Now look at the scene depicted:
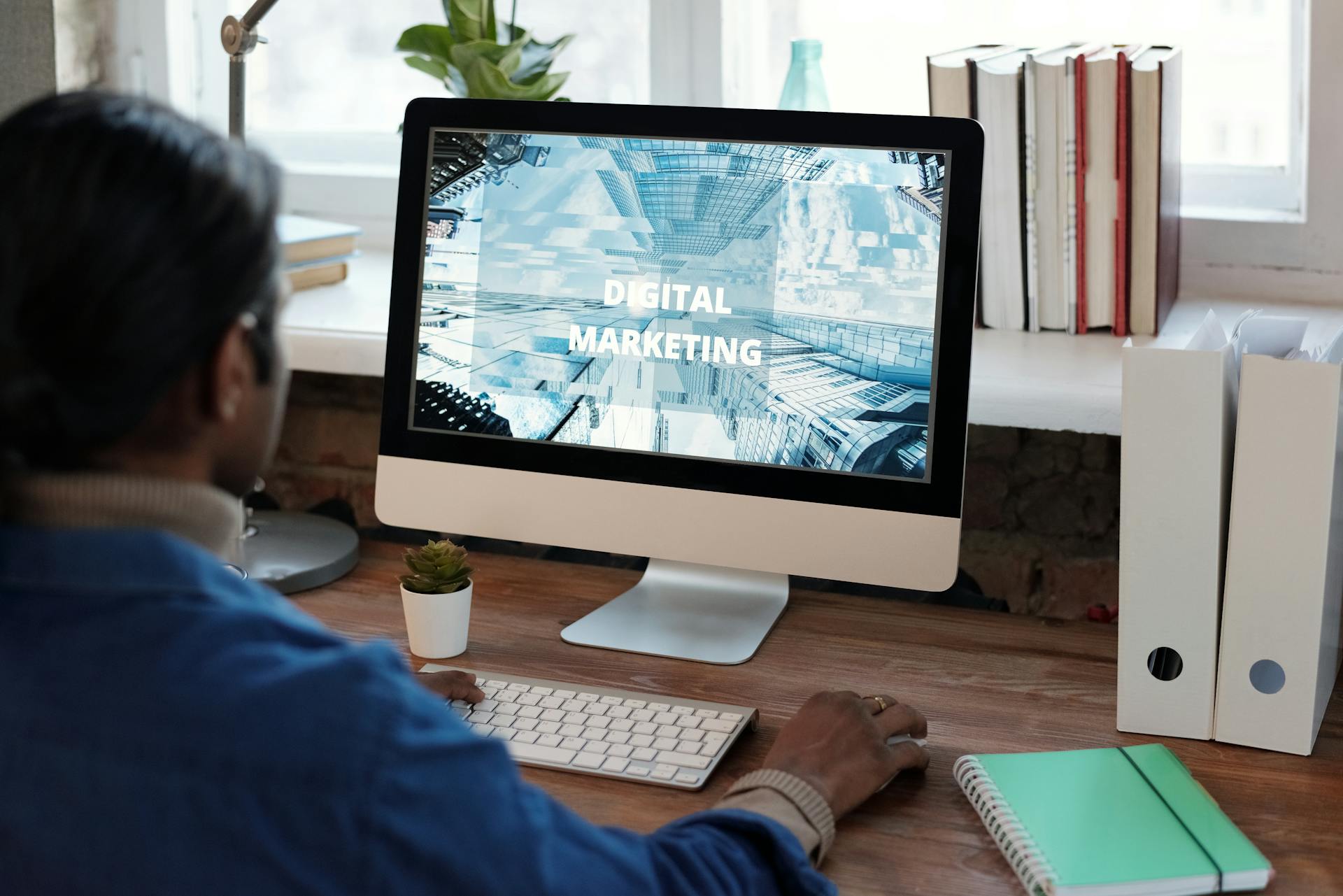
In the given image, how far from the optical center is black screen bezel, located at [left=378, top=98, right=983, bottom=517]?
115 cm

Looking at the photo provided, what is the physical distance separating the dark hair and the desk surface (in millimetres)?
486

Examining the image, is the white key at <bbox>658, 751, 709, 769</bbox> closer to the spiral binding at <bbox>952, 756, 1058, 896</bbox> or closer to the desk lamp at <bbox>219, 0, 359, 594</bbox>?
the spiral binding at <bbox>952, 756, 1058, 896</bbox>

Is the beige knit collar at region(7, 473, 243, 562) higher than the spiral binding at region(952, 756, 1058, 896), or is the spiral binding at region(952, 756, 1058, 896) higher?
the beige knit collar at region(7, 473, 243, 562)

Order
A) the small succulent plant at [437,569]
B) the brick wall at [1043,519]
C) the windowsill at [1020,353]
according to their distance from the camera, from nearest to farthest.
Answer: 1. the small succulent plant at [437,569]
2. the windowsill at [1020,353]
3. the brick wall at [1043,519]

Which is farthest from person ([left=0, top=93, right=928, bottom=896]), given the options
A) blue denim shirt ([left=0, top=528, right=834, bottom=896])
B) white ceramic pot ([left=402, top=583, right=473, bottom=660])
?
white ceramic pot ([left=402, top=583, right=473, bottom=660])

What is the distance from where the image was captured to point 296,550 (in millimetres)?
1463

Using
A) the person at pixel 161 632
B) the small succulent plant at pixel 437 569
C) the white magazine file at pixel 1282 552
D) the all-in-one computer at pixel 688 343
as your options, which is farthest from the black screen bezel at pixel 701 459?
the person at pixel 161 632

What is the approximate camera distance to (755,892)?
0.79 meters

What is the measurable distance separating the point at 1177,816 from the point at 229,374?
684mm

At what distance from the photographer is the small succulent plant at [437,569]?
3.95 ft

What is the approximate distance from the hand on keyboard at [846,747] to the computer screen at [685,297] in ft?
0.76

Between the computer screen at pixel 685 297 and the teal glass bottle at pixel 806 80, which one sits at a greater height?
the teal glass bottle at pixel 806 80

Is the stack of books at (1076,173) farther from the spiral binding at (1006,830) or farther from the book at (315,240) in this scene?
the book at (315,240)

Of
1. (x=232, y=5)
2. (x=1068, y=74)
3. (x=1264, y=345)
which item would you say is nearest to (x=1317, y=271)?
(x=1068, y=74)
